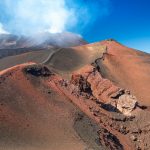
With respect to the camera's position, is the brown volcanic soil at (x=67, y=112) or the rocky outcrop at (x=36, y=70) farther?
the rocky outcrop at (x=36, y=70)

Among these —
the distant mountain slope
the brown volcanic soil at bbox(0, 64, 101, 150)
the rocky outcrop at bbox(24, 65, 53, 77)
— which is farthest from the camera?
the distant mountain slope

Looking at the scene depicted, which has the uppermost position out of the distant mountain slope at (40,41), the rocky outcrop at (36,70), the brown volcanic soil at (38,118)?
the distant mountain slope at (40,41)

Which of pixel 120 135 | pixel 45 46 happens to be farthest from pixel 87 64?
pixel 45 46

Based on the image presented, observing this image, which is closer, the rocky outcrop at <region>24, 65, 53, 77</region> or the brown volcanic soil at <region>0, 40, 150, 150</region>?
the brown volcanic soil at <region>0, 40, 150, 150</region>

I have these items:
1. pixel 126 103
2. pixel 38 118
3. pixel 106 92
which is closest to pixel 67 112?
pixel 38 118

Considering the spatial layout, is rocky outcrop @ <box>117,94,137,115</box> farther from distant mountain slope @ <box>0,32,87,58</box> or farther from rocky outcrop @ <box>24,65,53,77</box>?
distant mountain slope @ <box>0,32,87,58</box>

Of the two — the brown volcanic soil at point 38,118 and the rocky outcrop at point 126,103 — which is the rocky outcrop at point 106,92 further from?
the brown volcanic soil at point 38,118

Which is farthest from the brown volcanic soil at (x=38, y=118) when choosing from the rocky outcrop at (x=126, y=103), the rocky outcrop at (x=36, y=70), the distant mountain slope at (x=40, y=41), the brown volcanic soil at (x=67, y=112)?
the distant mountain slope at (x=40, y=41)

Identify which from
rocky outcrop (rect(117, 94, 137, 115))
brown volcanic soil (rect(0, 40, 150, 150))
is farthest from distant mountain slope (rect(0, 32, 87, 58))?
rocky outcrop (rect(117, 94, 137, 115))

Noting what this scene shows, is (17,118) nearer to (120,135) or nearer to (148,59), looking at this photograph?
(120,135)
